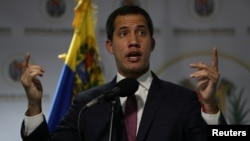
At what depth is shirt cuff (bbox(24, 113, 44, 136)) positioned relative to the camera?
1.56m

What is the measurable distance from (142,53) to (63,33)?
1959 millimetres

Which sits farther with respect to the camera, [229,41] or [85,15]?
[229,41]

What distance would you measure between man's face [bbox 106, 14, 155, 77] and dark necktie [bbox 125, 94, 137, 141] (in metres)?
0.14

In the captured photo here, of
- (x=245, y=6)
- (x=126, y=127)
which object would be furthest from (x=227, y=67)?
(x=126, y=127)

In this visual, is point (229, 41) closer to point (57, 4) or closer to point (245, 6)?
point (245, 6)

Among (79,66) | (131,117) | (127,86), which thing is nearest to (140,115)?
(131,117)

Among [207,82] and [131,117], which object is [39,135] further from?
[207,82]

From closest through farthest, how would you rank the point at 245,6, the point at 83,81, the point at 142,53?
1. the point at 142,53
2. the point at 83,81
3. the point at 245,6

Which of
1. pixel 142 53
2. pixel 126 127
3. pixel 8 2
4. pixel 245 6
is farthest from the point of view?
pixel 8 2

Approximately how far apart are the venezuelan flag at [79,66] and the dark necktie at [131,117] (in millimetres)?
1449

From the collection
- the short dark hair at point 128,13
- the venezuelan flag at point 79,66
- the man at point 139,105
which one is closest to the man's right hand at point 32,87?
the man at point 139,105

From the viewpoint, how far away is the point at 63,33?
3.47m

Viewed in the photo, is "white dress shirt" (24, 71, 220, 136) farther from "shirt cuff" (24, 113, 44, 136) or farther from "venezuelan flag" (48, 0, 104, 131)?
"venezuelan flag" (48, 0, 104, 131)

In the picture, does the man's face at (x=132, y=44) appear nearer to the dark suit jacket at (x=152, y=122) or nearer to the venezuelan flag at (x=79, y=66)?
the dark suit jacket at (x=152, y=122)
